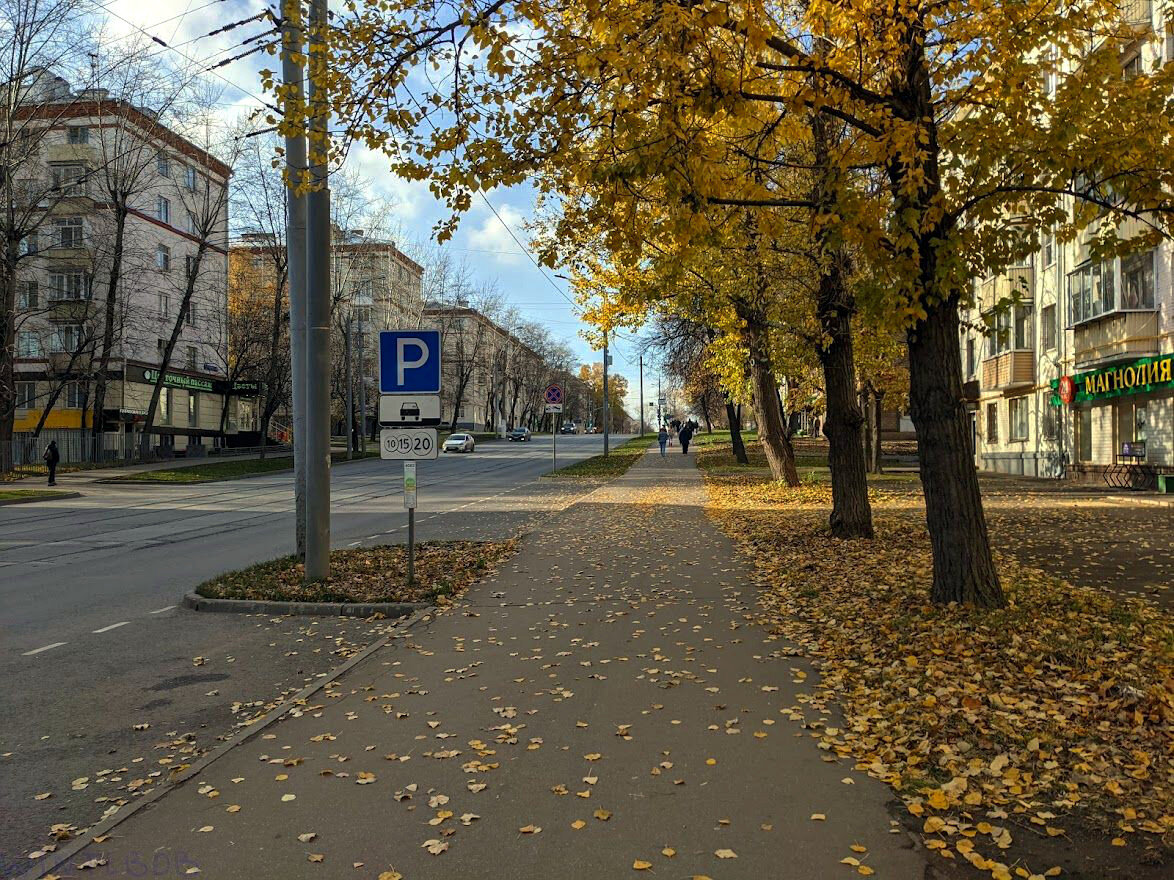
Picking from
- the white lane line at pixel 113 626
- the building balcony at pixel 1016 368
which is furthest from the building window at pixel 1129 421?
the white lane line at pixel 113 626

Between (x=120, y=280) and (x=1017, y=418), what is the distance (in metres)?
38.9

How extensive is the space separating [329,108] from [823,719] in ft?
21.2

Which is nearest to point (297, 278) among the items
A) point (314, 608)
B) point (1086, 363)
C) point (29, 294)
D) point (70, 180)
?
point (314, 608)

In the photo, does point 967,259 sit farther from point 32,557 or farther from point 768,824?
point 32,557

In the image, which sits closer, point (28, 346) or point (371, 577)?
point (371, 577)

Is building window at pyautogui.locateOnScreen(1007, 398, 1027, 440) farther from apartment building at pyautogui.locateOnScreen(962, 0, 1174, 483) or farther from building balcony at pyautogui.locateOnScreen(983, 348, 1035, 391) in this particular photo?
building balcony at pyautogui.locateOnScreen(983, 348, 1035, 391)

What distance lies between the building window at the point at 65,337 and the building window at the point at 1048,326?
1543 inches

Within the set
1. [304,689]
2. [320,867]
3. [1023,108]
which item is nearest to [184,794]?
[320,867]

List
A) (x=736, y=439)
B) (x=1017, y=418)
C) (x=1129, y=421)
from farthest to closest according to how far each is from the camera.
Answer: (x=736, y=439) → (x=1017, y=418) → (x=1129, y=421)

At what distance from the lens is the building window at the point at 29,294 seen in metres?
35.3

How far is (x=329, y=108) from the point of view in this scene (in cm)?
796

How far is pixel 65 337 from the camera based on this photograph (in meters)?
42.8

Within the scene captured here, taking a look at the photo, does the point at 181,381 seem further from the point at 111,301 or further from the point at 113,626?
the point at 113,626

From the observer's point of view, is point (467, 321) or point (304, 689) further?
point (467, 321)
